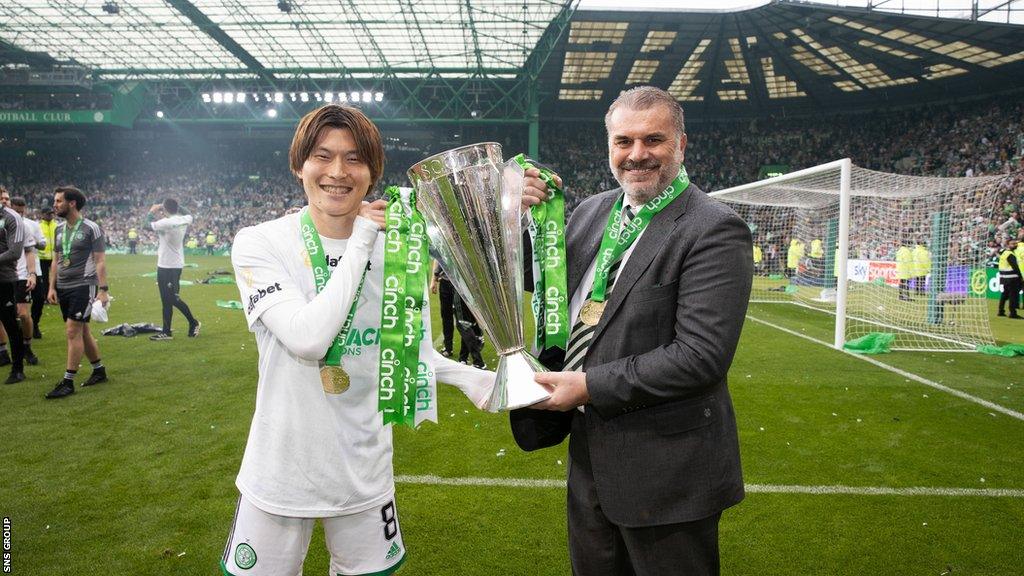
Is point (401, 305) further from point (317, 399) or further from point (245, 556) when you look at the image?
point (245, 556)

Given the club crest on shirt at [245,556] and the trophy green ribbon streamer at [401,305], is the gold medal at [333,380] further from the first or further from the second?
the club crest on shirt at [245,556]

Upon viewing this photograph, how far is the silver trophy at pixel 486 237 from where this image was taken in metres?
Answer: 1.58

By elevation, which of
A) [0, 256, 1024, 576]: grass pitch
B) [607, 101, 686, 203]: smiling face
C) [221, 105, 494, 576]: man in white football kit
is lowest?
[0, 256, 1024, 576]: grass pitch

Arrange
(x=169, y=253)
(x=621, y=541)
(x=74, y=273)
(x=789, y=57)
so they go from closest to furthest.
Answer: (x=621, y=541), (x=74, y=273), (x=169, y=253), (x=789, y=57)

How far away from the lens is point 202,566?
9.89 ft

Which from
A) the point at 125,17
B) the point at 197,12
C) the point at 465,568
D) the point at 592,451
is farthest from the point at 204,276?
the point at 592,451

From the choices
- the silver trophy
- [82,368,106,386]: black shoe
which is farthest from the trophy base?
[82,368,106,386]: black shoe

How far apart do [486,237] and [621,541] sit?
1017mm

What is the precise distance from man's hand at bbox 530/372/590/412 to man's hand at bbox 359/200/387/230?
0.57m

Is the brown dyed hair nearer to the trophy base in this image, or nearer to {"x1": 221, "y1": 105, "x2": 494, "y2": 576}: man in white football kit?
{"x1": 221, "y1": 105, "x2": 494, "y2": 576}: man in white football kit

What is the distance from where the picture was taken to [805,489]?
3.96m

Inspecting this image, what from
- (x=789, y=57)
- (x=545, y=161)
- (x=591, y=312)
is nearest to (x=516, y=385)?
(x=591, y=312)

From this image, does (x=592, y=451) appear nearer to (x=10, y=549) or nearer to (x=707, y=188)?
(x=10, y=549)

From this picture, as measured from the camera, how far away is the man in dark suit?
1.57 metres
